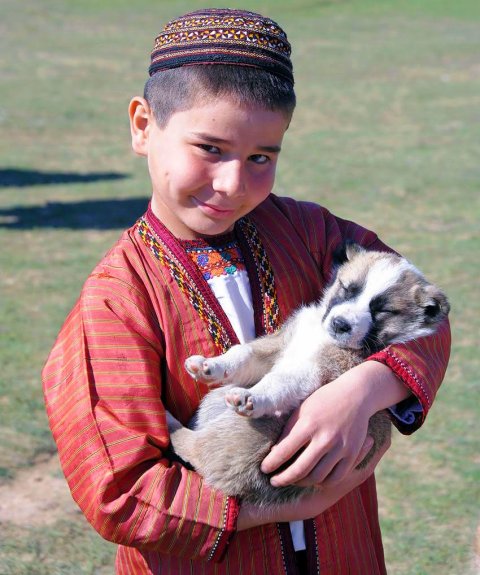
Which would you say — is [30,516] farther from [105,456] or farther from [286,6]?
[286,6]

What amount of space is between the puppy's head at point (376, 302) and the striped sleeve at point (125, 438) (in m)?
0.65

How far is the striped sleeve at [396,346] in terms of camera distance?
2.25 meters

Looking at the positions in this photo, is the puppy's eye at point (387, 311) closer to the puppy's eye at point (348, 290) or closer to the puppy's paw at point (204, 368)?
the puppy's eye at point (348, 290)

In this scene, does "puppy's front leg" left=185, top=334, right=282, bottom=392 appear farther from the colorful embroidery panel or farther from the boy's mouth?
the boy's mouth

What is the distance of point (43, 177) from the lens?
1186 cm

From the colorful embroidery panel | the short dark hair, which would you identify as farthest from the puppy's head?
the short dark hair

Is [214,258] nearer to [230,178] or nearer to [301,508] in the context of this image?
[230,178]

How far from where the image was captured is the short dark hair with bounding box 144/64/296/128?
209 centimetres

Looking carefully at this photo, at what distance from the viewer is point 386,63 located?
2122cm

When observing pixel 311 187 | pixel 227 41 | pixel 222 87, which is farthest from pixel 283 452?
pixel 311 187

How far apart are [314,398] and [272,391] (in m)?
0.20

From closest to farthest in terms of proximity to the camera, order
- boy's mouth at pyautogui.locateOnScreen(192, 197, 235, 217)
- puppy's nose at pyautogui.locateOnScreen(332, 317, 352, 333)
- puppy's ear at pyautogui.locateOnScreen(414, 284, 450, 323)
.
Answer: boy's mouth at pyautogui.locateOnScreen(192, 197, 235, 217) < puppy's nose at pyautogui.locateOnScreen(332, 317, 352, 333) < puppy's ear at pyautogui.locateOnScreen(414, 284, 450, 323)

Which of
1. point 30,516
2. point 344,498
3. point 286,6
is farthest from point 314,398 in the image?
point 286,6

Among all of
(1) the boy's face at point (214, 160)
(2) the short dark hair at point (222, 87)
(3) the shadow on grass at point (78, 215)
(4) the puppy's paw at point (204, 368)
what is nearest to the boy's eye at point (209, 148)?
(1) the boy's face at point (214, 160)
